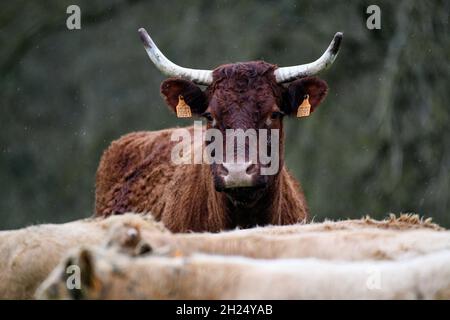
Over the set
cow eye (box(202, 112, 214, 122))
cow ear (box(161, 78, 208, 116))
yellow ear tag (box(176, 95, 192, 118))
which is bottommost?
cow eye (box(202, 112, 214, 122))

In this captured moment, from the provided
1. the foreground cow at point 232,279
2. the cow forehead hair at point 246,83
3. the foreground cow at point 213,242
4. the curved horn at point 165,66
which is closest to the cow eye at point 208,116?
the cow forehead hair at point 246,83

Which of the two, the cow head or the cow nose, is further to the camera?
the cow head

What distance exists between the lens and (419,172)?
46.5 ft

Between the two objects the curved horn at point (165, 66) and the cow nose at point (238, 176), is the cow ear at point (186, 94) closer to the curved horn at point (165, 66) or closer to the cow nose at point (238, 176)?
the curved horn at point (165, 66)

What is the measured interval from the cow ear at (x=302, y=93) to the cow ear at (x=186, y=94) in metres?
0.60

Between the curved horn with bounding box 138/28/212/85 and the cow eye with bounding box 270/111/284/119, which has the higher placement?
the curved horn with bounding box 138/28/212/85

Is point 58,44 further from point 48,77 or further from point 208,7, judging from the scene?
point 208,7

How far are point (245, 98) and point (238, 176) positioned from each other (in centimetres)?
66

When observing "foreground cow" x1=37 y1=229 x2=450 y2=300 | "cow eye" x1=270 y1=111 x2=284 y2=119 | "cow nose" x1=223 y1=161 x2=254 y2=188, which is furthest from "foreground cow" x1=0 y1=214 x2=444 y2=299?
"cow eye" x1=270 y1=111 x2=284 y2=119

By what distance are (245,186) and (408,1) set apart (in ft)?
28.3

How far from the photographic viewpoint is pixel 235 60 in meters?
15.6

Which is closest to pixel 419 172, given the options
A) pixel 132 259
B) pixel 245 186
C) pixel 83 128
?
pixel 83 128

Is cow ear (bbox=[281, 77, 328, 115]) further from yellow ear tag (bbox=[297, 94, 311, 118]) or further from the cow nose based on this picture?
the cow nose

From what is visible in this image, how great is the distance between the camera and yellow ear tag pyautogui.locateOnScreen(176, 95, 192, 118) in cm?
724
